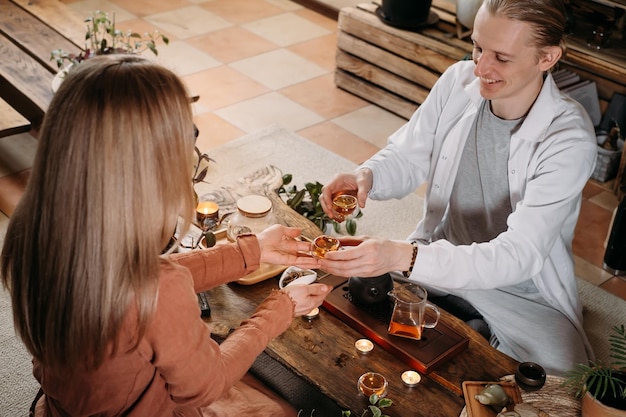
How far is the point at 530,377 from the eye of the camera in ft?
5.66

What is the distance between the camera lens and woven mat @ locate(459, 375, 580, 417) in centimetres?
170

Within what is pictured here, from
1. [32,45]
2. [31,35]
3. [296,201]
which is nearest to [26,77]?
[32,45]

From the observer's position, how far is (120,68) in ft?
4.16

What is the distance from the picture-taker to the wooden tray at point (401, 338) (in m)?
1.80

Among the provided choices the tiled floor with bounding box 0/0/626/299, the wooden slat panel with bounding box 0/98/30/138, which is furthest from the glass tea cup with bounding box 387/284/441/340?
the wooden slat panel with bounding box 0/98/30/138

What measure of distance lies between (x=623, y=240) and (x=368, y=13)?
6.48 ft

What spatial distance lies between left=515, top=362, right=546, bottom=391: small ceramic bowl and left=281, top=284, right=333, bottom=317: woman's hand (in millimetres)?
498

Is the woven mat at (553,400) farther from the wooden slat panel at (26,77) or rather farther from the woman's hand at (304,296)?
the wooden slat panel at (26,77)

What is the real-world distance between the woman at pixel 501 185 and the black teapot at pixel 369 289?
64 millimetres

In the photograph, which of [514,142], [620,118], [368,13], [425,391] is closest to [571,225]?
[514,142]

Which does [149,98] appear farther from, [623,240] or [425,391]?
[623,240]

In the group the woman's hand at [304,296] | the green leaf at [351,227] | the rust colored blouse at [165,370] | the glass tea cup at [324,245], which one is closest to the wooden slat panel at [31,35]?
the green leaf at [351,227]

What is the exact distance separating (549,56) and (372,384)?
1022 millimetres

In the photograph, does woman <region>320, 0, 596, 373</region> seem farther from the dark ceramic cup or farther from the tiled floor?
the dark ceramic cup
